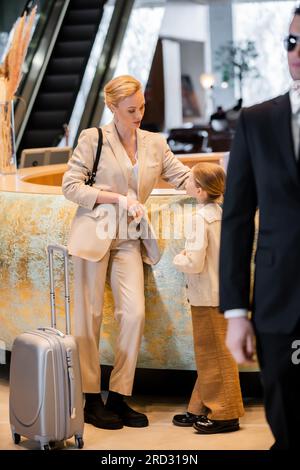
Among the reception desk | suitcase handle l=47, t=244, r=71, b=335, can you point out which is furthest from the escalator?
suitcase handle l=47, t=244, r=71, b=335

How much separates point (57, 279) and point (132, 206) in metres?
0.83

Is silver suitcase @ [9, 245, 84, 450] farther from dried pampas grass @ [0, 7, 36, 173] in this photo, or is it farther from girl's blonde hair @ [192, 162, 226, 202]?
dried pampas grass @ [0, 7, 36, 173]

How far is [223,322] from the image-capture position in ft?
13.7

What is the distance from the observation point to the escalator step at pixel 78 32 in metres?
11.8

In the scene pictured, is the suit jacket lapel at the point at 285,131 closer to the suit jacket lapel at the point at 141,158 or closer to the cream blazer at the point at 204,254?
the cream blazer at the point at 204,254

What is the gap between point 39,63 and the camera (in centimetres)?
1141

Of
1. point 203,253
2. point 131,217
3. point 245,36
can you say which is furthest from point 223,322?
point 245,36

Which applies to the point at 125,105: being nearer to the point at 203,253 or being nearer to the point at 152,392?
the point at 203,253

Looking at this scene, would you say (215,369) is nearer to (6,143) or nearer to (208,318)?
(208,318)

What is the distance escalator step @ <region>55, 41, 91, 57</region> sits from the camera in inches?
459

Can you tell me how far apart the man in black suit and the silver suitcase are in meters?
1.59

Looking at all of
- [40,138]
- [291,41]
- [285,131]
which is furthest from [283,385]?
[40,138]

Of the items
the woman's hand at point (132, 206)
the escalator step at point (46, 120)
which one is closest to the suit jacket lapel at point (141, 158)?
the woman's hand at point (132, 206)
